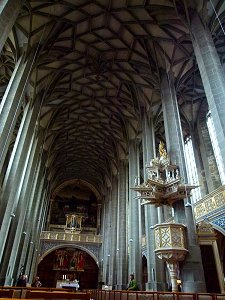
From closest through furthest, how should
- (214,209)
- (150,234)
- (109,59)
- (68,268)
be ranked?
(214,209), (150,234), (109,59), (68,268)

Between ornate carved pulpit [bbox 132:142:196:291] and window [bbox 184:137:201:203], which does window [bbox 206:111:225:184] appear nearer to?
window [bbox 184:137:201:203]

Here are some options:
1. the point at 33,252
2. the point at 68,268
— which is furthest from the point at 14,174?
the point at 68,268

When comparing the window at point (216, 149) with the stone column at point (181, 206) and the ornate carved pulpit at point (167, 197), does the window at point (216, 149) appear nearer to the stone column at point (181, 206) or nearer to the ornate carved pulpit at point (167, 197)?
the stone column at point (181, 206)

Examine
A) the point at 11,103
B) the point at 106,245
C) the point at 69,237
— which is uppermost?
the point at 11,103

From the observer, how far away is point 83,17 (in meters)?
14.4

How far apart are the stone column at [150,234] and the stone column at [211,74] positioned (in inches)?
268

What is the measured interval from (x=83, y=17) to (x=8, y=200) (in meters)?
10.8

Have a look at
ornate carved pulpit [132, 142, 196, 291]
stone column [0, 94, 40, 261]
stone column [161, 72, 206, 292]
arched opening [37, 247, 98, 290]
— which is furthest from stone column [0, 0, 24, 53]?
arched opening [37, 247, 98, 290]

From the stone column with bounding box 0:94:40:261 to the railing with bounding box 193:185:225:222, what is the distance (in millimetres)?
8835

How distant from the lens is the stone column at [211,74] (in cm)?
871

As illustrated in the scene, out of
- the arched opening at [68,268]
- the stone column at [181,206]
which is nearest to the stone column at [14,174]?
the stone column at [181,206]

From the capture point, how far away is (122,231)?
20875mm

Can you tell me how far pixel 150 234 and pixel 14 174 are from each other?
7873mm

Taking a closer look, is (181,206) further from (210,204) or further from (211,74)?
(211,74)
